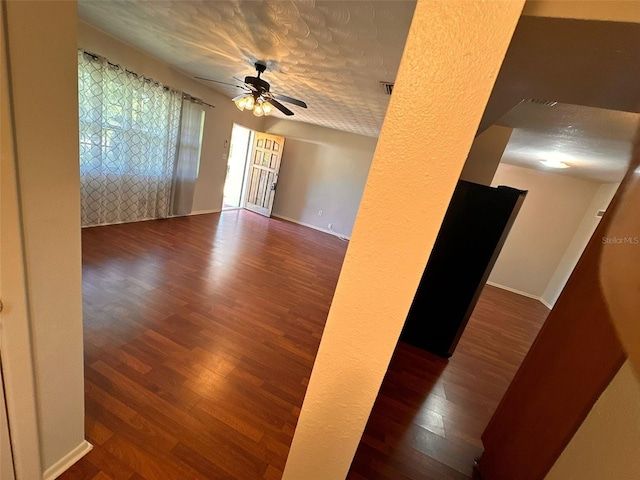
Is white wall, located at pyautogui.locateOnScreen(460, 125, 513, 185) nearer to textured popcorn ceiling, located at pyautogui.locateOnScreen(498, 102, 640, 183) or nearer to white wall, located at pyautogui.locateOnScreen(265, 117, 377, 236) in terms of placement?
textured popcorn ceiling, located at pyautogui.locateOnScreen(498, 102, 640, 183)

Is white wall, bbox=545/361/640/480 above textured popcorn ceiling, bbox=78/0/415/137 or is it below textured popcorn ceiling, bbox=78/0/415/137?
below

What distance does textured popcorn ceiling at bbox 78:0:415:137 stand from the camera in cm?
167

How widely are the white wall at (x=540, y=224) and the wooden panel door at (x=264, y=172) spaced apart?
4824mm

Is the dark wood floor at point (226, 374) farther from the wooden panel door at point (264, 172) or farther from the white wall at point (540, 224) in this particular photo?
the wooden panel door at point (264, 172)

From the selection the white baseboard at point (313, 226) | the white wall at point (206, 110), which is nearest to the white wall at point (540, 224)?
the white baseboard at point (313, 226)

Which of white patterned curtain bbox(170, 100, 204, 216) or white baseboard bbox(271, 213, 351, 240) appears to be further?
white baseboard bbox(271, 213, 351, 240)

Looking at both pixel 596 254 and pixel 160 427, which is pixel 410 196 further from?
pixel 160 427

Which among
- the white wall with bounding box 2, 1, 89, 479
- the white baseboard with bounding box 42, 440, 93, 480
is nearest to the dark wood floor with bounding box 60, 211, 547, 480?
the white baseboard with bounding box 42, 440, 93, 480

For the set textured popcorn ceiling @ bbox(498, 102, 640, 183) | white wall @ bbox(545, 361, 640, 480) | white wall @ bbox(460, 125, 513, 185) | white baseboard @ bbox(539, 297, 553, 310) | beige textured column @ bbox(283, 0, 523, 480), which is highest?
textured popcorn ceiling @ bbox(498, 102, 640, 183)

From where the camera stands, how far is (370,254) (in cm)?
62

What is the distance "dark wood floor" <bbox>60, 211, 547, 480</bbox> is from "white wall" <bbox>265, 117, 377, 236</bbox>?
9.52 feet

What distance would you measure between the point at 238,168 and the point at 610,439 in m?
7.29

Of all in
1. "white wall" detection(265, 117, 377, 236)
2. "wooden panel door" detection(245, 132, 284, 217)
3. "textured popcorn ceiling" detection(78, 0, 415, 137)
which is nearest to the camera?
"textured popcorn ceiling" detection(78, 0, 415, 137)

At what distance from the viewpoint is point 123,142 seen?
348 cm
